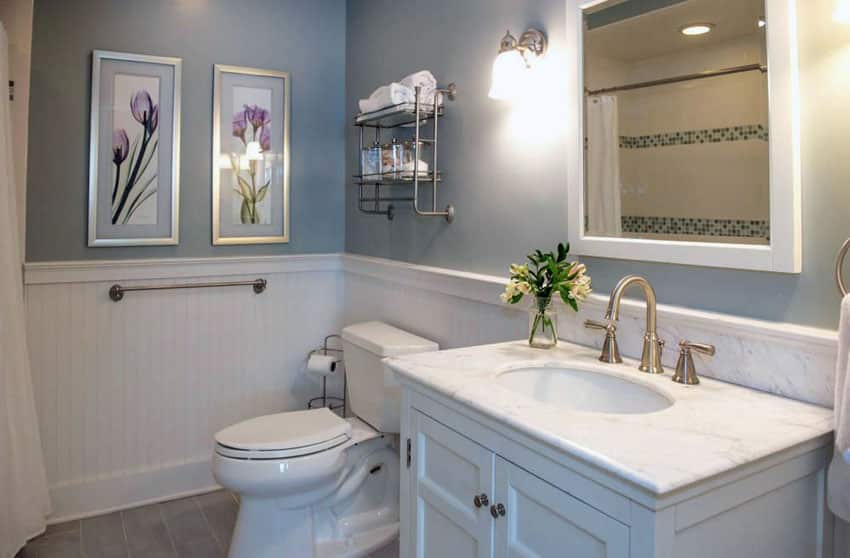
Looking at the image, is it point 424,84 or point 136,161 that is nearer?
point 424,84

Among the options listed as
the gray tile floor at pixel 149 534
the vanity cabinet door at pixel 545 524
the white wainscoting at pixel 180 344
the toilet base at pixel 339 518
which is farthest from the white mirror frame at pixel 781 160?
the gray tile floor at pixel 149 534

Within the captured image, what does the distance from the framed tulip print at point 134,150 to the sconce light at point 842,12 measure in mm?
2396

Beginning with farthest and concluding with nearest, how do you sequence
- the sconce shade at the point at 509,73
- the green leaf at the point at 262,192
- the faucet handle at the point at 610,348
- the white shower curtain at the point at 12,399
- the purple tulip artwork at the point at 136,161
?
the green leaf at the point at 262,192
the purple tulip artwork at the point at 136,161
the white shower curtain at the point at 12,399
the sconce shade at the point at 509,73
the faucet handle at the point at 610,348

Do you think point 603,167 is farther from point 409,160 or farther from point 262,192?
point 262,192

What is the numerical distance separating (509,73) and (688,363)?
98 centimetres

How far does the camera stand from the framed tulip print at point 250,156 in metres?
2.79

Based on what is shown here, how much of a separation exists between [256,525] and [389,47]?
1.95 meters

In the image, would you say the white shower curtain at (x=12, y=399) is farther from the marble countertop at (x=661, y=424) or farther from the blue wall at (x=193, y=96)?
the marble countertop at (x=661, y=424)

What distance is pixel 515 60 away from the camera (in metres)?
1.81

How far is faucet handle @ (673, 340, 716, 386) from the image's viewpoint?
1312mm

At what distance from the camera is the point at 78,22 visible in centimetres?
248

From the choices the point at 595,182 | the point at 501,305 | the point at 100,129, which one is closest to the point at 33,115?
the point at 100,129

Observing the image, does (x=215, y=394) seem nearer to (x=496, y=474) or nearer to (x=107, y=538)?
(x=107, y=538)

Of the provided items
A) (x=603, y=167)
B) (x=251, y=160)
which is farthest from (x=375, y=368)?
(x=251, y=160)
